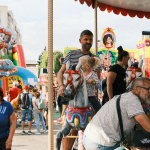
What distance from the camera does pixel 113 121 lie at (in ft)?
8.95

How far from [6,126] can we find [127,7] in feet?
13.1

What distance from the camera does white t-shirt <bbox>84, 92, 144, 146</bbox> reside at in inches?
104

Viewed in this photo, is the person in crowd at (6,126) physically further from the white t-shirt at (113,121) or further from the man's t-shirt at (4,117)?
the white t-shirt at (113,121)

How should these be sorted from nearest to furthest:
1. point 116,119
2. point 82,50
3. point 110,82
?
point 116,119
point 82,50
point 110,82

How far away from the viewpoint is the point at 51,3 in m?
3.38

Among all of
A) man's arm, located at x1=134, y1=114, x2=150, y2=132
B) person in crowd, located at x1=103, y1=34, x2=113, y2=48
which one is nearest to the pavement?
man's arm, located at x1=134, y1=114, x2=150, y2=132

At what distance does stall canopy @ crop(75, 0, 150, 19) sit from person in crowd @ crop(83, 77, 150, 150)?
11.3 feet

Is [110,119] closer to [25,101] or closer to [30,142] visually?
[30,142]

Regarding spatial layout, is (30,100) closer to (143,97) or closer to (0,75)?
(0,75)

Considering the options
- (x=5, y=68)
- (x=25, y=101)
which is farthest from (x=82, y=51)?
(x=5, y=68)

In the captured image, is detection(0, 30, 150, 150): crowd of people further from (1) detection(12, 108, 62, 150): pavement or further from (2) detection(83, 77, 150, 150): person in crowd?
(1) detection(12, 108, 62, 150): pavement

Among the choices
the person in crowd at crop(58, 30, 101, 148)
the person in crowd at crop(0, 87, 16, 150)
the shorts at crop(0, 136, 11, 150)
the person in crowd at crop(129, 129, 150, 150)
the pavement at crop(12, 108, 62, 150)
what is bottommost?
the pavement at crop(12, 108, 62, 150)

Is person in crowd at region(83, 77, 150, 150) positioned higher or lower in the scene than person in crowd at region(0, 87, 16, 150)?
higher

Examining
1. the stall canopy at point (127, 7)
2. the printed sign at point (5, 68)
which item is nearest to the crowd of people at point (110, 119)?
the stall canopy at point (127, 7)
